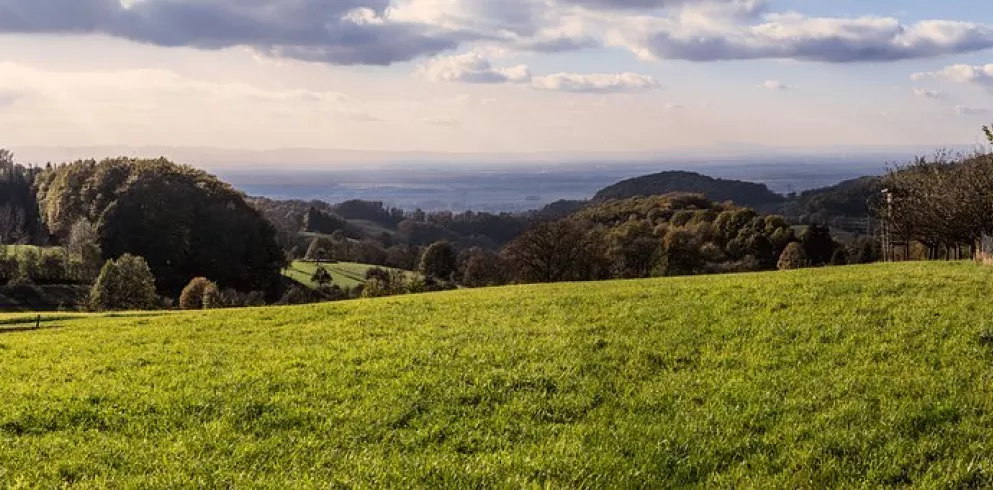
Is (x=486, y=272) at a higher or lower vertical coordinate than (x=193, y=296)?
higher

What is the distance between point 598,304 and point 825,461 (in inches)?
414

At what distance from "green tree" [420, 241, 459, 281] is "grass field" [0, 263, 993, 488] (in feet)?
223

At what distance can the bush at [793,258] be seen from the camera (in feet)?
216

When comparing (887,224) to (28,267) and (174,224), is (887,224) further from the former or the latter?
(28,267)

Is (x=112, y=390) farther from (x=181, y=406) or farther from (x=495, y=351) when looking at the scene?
(x=495, y=351)

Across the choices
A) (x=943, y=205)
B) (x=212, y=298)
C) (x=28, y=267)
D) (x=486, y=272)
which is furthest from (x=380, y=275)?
(x=943, y=205)

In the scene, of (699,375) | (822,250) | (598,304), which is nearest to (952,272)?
(598,304)

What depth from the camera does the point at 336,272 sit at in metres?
101

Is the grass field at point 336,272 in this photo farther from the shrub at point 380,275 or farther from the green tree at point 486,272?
the green tree at point 486,272

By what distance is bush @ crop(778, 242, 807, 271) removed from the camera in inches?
2591

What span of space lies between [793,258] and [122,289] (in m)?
57.6

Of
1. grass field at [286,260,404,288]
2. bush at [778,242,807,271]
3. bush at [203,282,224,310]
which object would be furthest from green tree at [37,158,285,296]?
bush at [778,242,807,271]

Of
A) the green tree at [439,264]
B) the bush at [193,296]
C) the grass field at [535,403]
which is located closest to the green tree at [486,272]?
the green tree at [439,264]

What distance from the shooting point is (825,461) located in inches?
291
